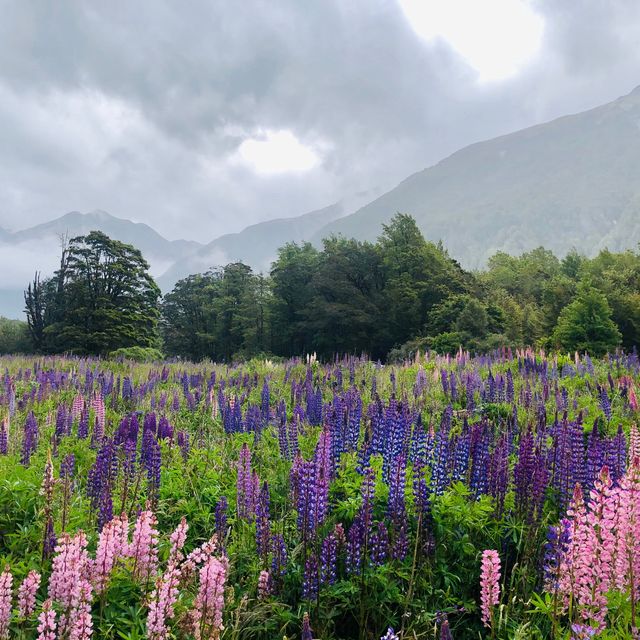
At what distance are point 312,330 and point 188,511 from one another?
3878 cm

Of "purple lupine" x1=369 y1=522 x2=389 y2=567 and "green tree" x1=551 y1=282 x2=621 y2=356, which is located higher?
"green tree" x1=551 y1=282 x2=621 y2=356

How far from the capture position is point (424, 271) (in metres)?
39.5

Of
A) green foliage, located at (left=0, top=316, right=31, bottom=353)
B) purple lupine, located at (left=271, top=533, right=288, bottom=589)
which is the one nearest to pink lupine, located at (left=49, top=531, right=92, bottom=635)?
purple lupine, located at (left=271, top=533, right=288, bottom=589)

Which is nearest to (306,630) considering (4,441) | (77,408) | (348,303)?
(4,441)

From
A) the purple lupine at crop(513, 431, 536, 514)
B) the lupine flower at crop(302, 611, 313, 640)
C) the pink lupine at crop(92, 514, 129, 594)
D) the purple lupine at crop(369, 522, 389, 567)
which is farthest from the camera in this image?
the purple lupine at crop(513, 431, 536, 514)

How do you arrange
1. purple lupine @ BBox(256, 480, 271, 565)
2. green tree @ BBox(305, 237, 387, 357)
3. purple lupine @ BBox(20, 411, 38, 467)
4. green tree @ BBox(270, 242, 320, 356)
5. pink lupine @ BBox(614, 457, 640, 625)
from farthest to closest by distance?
→ green tree @ BBox(270, 242, 320, 356), green tree @ BBox(305, 237, 387, 357), purple lupine @ BBox(20, 411, 38, 467), purple lupine @ BBox(256, 480, 271, 565), pink lupine @ BBox(614, 457, 640, 625)

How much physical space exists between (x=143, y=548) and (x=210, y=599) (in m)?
0.60

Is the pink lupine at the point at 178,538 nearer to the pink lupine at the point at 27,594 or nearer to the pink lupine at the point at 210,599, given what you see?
the pink lupine at the point at 210,599

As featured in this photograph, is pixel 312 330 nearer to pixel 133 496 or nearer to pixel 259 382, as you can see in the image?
pixel 259 382

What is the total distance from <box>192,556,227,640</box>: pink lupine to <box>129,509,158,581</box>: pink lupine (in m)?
0.42

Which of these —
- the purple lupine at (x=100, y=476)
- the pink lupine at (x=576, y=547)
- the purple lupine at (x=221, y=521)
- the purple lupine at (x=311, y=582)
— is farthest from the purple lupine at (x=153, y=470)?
the pink lupine at (x=576, y=547)

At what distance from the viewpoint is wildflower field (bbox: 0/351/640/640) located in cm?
214

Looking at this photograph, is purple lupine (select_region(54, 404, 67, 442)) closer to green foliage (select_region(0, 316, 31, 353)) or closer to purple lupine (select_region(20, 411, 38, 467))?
purple lupine (select_region(20, 411, 38, 467))

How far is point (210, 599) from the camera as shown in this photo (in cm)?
224
